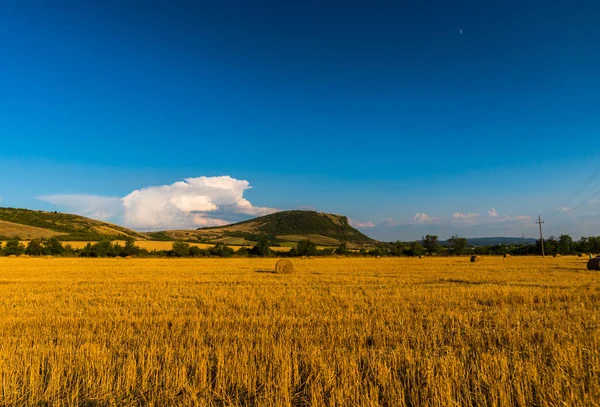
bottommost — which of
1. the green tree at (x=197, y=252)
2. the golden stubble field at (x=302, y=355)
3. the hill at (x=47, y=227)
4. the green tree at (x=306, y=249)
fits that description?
the golden stubble field at (x=302, y=355)

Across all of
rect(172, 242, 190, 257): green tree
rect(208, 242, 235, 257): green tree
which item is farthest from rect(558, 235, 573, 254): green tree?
rect(172, 242, 190, 257): green tree

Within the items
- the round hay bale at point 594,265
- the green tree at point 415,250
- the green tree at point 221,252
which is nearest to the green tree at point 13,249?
the green tree at point 221,252

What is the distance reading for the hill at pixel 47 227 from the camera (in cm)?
9225

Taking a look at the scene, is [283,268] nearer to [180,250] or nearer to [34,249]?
[180,250]

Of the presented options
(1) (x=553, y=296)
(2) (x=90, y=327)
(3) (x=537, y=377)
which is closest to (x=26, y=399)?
(2) (x=90, y=327)

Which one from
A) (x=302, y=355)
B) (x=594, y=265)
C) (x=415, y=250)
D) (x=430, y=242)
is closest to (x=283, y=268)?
(x=302, y=355)

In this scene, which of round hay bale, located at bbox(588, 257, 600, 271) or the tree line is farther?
the tree line

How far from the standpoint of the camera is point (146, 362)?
5516 millimetres

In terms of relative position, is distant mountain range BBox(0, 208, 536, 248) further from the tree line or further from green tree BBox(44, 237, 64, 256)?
green tree BBox(44, 237, 64, 256)

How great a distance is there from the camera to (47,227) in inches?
4343

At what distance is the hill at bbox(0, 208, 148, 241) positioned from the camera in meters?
92.2

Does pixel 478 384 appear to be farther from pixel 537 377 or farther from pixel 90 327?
pixel 90 327

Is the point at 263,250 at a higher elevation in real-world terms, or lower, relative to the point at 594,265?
higher

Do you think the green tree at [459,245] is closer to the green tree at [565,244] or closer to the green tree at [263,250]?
the green tree at [565,244]
